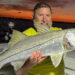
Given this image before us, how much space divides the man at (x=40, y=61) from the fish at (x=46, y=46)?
0.07 meters

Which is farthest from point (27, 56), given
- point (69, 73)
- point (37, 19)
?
point (69, 73)

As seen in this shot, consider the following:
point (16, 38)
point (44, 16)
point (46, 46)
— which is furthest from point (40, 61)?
point (44, 16)

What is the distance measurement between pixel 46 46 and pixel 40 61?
10.0 inches

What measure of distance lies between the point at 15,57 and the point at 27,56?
0.15 metres

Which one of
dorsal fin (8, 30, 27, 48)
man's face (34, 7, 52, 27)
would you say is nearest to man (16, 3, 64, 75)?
man's face (34, 7, 52, 27)

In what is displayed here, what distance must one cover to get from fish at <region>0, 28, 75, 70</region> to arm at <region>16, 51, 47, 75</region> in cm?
5

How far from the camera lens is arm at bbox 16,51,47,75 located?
2.08 meters

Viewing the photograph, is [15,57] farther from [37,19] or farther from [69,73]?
[69,73]

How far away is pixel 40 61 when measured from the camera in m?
2.21

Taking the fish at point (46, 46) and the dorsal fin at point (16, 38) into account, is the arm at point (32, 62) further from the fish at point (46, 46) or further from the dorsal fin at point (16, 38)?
the dorsal fin at point (16, 38)

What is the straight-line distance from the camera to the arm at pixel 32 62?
81.8 inches

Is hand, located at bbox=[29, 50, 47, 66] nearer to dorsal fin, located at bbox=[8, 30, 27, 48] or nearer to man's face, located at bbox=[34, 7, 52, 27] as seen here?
dorsal fin, located at bbox=[8, 30, 27, 48]

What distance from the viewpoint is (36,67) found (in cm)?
246

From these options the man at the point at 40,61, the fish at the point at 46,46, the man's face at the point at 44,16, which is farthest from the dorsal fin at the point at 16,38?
the man's face at the point at 44,16
